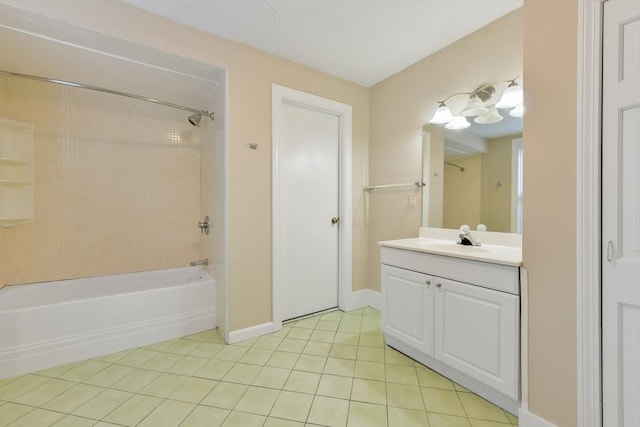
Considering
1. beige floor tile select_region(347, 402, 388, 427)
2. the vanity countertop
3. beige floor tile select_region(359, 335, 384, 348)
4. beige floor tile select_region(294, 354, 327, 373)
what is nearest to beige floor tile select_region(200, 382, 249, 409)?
beige floor tile select_region(294, 354, 327, 373)

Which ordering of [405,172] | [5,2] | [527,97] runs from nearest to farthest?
[527,97] → [5,2] → [405,172]

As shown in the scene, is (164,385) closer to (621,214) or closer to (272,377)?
(272,377)

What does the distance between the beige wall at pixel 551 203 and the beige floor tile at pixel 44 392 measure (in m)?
2.50

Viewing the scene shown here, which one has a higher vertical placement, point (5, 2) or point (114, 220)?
point (5, 2)

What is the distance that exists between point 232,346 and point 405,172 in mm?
2110

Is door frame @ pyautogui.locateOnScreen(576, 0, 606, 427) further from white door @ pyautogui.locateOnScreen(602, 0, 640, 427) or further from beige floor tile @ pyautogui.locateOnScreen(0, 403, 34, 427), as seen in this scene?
beige floor tile @ pyautogui.locateOnScreen(0, 403, 34, 427)

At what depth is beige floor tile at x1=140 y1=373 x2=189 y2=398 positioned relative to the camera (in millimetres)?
1430

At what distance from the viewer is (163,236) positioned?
2730 mm

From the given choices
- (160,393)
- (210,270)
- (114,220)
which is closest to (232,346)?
(160,393)

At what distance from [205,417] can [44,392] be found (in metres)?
1.01

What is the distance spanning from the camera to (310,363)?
67.7 inches

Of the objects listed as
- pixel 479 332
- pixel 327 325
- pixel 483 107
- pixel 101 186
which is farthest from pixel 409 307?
pixel 101 186

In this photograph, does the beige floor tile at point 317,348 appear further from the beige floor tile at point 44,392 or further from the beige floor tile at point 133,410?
the beige floor tile at point 44,392

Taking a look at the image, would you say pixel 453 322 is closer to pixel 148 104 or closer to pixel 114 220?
pixel 114 220
